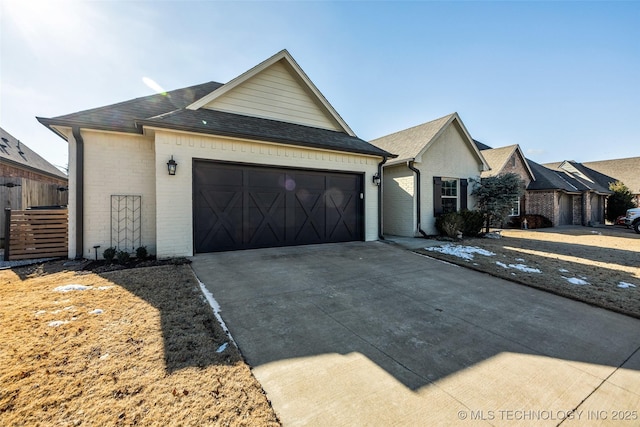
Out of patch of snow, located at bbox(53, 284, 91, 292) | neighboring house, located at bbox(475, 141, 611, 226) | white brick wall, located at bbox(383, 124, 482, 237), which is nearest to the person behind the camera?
patch of snow, located at bbox(53, 284, 91, 292)

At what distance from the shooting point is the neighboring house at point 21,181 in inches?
380

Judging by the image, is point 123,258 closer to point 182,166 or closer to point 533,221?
point 182,166

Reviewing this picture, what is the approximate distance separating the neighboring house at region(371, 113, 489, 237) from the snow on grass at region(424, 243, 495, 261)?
2.21 metres

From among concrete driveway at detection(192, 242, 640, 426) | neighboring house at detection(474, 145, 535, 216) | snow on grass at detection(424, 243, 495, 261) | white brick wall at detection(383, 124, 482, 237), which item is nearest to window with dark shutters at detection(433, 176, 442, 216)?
white brick wall at detection(383, 124, 482, 237)

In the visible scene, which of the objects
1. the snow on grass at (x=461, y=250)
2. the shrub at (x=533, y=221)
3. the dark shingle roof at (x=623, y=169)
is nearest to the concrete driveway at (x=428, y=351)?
the snow on grass at (x=461, y=250)

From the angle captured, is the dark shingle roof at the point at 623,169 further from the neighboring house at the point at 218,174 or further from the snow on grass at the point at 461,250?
the neighboring house at the point at 218,174

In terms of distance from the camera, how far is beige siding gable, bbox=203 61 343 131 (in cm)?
889

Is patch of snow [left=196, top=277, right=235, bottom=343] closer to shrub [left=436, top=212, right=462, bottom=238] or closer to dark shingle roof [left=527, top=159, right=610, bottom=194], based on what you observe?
shrub [left=436, top=212, right=462, bottom=238]

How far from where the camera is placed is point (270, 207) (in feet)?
26.3

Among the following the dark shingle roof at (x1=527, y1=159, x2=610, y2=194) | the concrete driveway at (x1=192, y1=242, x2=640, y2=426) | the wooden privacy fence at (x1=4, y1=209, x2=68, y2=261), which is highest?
the dark shingle roof at (x1=527, y1=159, x2=610, y2=194)

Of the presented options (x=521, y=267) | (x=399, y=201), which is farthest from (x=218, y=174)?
(x=521, y=267)

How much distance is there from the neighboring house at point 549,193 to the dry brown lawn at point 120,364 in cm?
1946

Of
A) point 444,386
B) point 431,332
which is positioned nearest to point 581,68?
point 431,332

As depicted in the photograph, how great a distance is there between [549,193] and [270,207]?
19.7m
